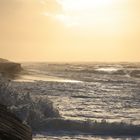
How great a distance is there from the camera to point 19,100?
1720 cm

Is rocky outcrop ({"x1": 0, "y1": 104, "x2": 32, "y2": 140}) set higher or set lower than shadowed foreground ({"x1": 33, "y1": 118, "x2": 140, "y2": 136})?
higher

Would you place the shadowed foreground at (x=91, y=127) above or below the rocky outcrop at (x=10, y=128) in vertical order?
below

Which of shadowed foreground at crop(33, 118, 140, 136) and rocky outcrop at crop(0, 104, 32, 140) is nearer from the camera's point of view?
rocky outcrop at crop(0, 104, 32, 140)

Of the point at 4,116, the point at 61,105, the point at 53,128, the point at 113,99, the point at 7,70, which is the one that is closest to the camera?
the point at 4,116

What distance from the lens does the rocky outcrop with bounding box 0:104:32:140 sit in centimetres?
510

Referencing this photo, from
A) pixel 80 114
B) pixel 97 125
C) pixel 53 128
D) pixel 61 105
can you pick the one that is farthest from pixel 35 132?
pixel 61 105

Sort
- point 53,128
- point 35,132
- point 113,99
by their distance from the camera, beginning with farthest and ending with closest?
point 113,99 < point 53,128 < point 35,132

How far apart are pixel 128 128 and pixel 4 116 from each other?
9.87 m

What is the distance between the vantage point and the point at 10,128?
5484mm

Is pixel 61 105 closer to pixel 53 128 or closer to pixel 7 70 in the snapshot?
pixel 53 128

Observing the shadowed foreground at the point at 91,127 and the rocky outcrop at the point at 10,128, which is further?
the shadowed foreground at the point at 91,127

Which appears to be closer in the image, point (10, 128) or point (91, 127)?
point (10, 128)

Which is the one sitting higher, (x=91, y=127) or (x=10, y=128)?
(x=10, y=128)

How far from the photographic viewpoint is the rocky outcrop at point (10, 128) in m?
5.10
